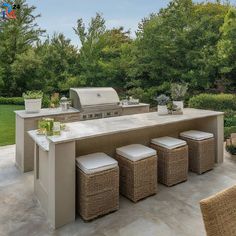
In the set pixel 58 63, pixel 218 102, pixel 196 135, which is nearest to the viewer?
pixel 196 135

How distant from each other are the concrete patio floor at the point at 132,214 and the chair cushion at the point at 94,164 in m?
0.55

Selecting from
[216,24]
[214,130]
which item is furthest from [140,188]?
[216,24]

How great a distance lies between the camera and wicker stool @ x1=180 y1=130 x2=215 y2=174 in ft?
11.4

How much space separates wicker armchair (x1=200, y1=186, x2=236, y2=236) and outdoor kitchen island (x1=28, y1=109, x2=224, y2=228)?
5.03 feet

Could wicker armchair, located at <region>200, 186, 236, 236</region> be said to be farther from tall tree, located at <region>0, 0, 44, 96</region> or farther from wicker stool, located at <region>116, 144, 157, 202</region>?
tall tree, located at <region>0, 0, 44, 96</region>

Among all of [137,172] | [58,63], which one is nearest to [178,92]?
[137,172]

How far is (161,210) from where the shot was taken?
2.56 metres

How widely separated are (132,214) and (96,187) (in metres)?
0.53

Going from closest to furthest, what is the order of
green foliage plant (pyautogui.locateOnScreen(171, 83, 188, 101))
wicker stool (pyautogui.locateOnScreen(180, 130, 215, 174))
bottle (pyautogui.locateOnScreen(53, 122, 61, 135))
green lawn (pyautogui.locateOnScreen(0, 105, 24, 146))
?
bottle (pyautogui.locateOnScreen(53, 122, 61, 135))
wicker stool (pyautogui.locateOnScreen(180, 130, 215, 174))
green foliage plant (pyautogui.locateOnScreen(171, 83, 188, 101))
green lawn (pyautogui.locateOnScreen(0, 105, 24, 146))

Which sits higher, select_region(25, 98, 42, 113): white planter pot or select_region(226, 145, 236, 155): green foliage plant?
select_region(25, 98, 42, 113): white planter pot

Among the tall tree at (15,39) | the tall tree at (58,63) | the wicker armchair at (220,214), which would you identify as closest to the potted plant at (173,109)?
the wicker armchair at (220,214)

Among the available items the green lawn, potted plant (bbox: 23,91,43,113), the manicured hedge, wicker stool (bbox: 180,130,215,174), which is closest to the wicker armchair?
wicker stool (bbox: 180,130,215,174)

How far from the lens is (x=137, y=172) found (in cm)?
269

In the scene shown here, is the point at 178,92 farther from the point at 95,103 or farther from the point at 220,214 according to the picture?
the point at 220,214
